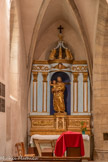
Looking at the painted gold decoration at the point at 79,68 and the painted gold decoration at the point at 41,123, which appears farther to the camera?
the painted gold decoration at the point at 79,68

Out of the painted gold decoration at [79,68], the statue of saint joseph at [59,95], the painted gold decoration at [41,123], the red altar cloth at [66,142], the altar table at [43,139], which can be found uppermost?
the painted gold decoration at [79,68]

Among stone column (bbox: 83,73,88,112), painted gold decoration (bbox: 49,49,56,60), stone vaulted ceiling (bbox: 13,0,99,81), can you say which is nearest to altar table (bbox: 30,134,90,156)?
stone column (bbox: 83,73,88,112)

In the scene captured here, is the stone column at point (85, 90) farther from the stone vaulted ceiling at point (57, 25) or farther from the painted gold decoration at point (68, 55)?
the painted gold decoration at point (68, 55)

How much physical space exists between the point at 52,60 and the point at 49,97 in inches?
56.5

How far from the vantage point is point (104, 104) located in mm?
14586

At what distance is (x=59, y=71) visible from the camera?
1576 cm

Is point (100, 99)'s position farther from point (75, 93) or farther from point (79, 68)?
point (79, 68)

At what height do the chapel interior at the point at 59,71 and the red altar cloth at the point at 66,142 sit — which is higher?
the chapel interior at the point at 59,71

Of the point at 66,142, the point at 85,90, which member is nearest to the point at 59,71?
the point at 85,90

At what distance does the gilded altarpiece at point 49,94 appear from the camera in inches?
605

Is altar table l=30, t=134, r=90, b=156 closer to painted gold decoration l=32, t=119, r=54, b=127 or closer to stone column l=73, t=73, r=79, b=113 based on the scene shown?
painted gold decoration l=32, t=119, r=54, b=127

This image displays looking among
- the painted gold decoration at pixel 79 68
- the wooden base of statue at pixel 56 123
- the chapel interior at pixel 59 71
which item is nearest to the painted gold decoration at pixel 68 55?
the chapel interior at pixel 59 71

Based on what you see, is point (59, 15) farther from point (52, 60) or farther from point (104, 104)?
point (104, 104)

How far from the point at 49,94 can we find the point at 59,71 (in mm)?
967
